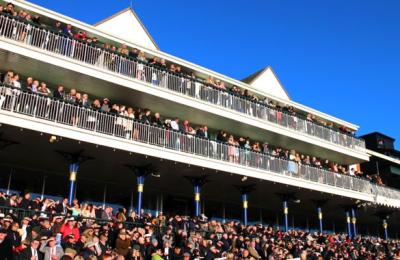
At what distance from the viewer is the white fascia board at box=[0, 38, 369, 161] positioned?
17.9m

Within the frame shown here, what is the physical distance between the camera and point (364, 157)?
31.7 meters

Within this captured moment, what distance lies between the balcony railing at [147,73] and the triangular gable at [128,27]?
3.20m

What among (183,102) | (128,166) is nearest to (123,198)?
(128,166)

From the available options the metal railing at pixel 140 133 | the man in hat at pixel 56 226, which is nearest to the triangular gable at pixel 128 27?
the metal railing at pixel 140 133

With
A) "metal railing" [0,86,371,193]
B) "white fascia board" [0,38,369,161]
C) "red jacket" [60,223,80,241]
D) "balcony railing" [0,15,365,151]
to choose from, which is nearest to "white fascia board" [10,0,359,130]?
"balcony railing" [0,15,365,151]

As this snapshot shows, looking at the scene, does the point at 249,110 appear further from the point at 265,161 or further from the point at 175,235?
the point at 175,235

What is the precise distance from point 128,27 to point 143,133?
7.83m

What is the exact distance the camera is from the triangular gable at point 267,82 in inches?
1252

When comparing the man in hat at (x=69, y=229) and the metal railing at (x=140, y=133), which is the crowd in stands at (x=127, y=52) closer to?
the metal railing at (x=140, y=133)

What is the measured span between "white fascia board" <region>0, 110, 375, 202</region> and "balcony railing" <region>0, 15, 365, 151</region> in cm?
322

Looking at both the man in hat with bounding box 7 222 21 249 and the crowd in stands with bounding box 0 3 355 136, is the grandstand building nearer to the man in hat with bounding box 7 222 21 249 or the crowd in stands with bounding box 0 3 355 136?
the crowd in stands with bounding box 0 3 355 136

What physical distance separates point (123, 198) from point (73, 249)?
11.0 metres

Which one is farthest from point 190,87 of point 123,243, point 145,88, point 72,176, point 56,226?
point 56,226

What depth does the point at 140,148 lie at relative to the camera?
19.4 m
